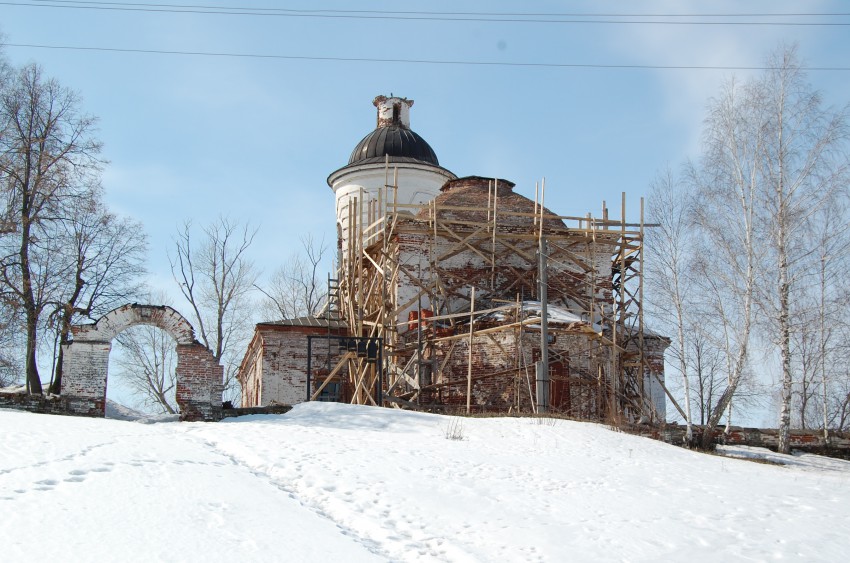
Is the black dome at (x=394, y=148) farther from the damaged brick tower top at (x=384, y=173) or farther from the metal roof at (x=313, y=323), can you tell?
the metal roof at (x=313, y=323)

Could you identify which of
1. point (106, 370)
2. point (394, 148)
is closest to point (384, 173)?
point (394, 148)

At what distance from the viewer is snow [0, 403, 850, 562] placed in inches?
305

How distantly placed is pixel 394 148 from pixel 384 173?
1260 mm

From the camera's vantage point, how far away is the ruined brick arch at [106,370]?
17562 mm

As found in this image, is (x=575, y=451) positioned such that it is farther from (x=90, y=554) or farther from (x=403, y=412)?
(x=90, y=554)

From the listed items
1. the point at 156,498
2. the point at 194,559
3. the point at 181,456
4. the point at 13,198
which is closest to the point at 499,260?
the point at 13,198

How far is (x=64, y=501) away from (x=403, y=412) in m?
8.84

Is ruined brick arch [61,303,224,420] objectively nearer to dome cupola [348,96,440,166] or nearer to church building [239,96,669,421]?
church building [239,96,669,421]

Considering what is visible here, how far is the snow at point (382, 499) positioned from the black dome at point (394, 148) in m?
18.0

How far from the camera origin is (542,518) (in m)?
9.66

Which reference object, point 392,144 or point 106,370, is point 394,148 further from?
point 106,370

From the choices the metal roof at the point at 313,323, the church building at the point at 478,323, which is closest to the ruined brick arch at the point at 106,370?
the church building at the point at 478,323

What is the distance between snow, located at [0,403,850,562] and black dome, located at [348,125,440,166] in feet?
59.1

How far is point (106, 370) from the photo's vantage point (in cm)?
1786
